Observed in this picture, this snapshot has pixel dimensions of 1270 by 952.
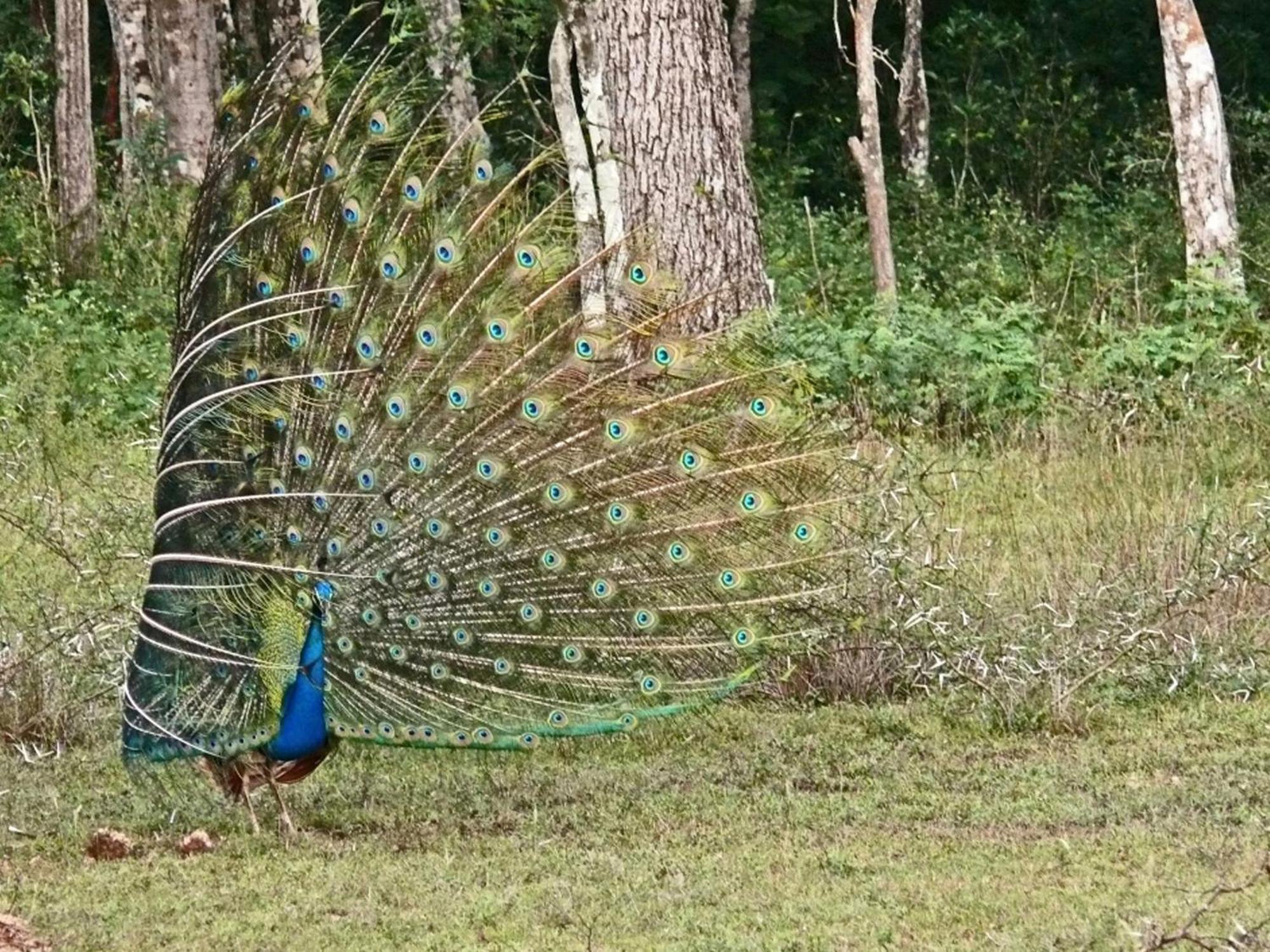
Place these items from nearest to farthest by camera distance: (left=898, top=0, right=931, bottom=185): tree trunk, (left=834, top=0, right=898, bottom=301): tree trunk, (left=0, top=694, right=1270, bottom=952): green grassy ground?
(left=0, top=694, right=1270, bottom=952): green grassy ground → (left=834, top=0, right=898, bottom=301): tree trunk → (left=898, top=0, right=931, bottom=185): tree trunk

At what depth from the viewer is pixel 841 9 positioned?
82.1 ft

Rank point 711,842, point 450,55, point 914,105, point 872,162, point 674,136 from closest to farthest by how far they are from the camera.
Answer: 1. point 711,842
2. point 674,136
3. point 872,162
4. point 450,55
5. point 914,105

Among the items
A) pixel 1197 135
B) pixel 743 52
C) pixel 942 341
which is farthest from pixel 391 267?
pixel 743 52

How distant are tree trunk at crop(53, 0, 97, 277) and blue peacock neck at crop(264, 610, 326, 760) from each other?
417 inches

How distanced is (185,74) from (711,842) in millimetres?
13007

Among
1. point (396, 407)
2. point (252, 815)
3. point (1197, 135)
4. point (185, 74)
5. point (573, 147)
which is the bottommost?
point (252, 815)

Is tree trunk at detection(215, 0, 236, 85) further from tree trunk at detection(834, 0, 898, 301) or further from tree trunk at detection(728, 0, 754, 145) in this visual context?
tree trunk at detection(834, 0, 898, 301)

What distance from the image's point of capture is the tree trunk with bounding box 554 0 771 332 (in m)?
10.8

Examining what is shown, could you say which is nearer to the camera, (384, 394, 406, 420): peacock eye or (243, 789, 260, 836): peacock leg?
(243, 789, 260, 836): peacock leg

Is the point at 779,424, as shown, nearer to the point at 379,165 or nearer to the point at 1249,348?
the point at 379,165

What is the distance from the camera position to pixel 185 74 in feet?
57.3

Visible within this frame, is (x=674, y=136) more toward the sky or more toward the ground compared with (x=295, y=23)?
more toward the ground

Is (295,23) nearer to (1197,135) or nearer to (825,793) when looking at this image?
(1197,135)

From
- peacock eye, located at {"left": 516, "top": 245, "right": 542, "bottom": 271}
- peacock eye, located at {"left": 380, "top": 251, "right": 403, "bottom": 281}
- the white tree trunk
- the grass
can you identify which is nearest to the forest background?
the grass
